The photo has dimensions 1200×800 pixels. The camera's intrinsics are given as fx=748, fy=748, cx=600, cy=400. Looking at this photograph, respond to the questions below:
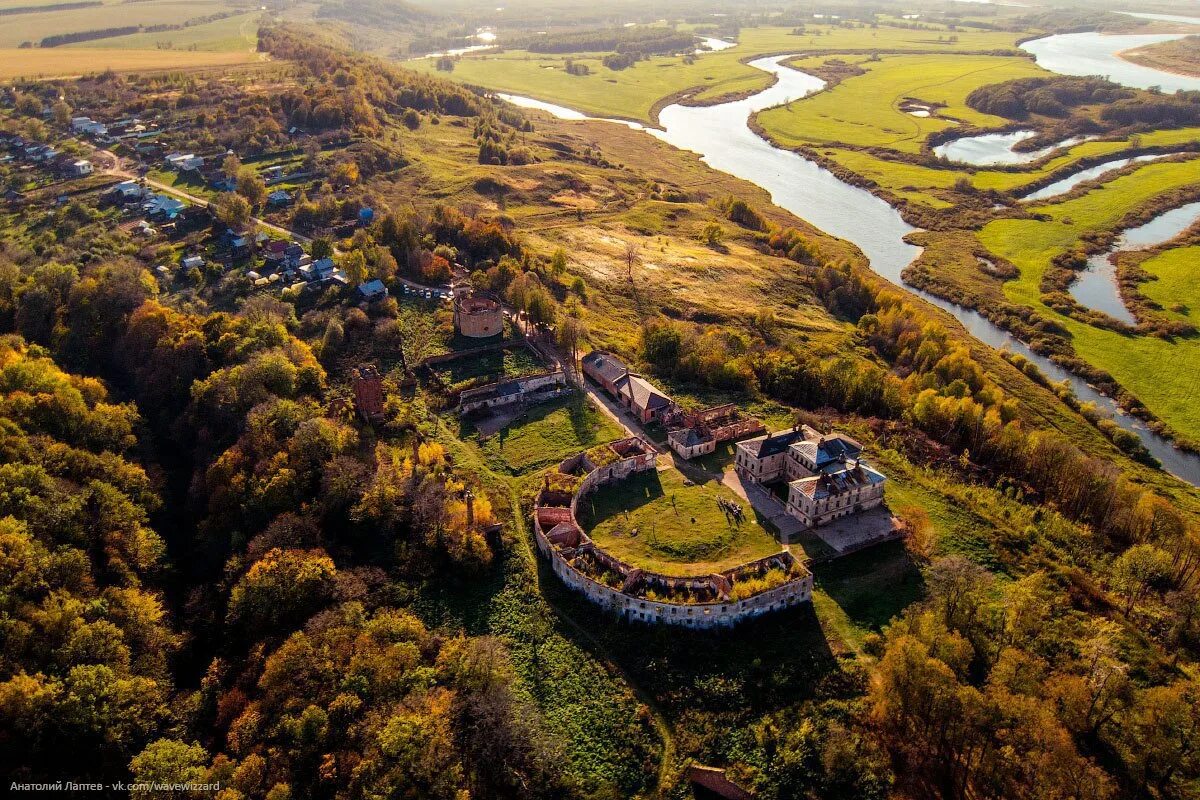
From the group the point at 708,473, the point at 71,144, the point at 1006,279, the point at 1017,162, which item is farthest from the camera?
the point at 1017,162

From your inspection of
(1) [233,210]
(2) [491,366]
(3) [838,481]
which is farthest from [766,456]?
(1) [233,210]

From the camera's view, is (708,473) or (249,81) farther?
(249,81)

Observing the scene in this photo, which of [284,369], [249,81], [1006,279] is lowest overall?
[1006,279]

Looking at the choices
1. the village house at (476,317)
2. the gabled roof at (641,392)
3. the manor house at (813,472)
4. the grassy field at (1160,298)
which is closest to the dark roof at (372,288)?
the village house at (476,317)

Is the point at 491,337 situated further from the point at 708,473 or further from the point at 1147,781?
the point at 1147,781

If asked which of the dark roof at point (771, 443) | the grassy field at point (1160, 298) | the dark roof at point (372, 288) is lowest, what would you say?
the grassy field at point (1160, 298)

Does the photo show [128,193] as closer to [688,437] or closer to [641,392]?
[641,392]

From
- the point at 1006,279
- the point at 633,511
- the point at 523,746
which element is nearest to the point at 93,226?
the point at 633,511

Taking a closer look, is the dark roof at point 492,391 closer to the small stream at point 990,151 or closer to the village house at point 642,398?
the village house at point 642,398
